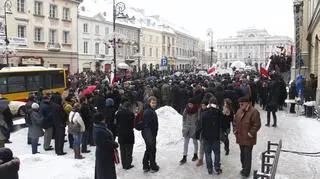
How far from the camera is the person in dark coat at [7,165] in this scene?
591 cm

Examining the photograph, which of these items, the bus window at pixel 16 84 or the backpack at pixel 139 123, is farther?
the bus window at pixel 16 84

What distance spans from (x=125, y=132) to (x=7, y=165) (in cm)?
507

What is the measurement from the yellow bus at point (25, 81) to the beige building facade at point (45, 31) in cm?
1020

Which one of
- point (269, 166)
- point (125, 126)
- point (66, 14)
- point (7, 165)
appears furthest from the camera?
point (66, 14)

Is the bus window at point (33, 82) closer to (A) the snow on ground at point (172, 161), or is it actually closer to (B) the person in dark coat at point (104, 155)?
(A) the snow on ground at point (172, 161)

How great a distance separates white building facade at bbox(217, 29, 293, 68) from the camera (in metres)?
140

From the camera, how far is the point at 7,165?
19.5 ft

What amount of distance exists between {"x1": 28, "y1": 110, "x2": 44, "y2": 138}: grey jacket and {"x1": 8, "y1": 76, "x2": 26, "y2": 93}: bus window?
10050mm

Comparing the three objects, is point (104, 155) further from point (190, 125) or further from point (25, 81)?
point (25, 81)

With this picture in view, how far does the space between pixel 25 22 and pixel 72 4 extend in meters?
8.30

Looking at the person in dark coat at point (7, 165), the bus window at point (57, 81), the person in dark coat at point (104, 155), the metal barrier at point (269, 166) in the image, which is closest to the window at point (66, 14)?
the bus window at point (57, 81)

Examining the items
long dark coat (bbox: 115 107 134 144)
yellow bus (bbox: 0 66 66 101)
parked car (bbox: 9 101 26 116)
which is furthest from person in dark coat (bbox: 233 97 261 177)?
yellow bus (bbox: 0 66 66 101)

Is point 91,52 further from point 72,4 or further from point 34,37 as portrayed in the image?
point 34,37

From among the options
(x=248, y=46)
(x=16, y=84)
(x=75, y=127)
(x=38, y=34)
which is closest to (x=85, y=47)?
(x=38, y=34)
